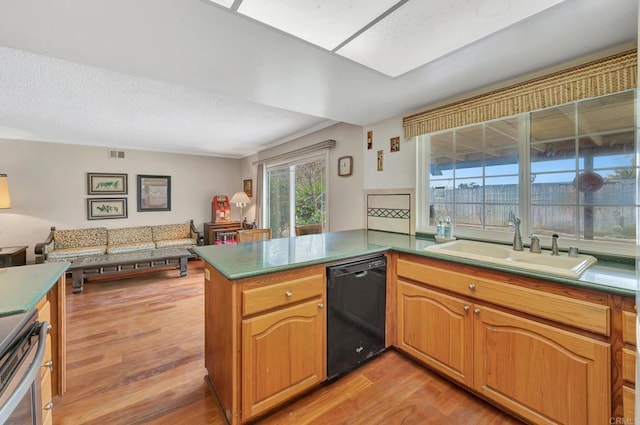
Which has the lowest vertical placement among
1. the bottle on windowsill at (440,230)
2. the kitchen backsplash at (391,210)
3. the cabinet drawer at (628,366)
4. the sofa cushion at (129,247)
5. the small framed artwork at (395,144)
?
the cabinet drawer at (628,366)

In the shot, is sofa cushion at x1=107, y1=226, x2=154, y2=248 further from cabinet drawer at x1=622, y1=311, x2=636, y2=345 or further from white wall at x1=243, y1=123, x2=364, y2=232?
cabinet drawer at x1=622, y1=311, x2=636, y2=345

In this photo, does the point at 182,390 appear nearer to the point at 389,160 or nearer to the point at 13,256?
the point at 389,160

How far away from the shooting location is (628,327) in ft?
3.59

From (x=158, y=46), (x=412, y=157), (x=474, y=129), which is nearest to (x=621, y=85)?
(x=474, y=129)

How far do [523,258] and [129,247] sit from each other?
5292mm

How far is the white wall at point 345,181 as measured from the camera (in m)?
3.10

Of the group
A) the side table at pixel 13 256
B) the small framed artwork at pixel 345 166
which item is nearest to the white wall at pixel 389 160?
the small framed artwork at pixel 345 166

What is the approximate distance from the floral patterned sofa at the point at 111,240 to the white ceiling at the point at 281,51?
2190mm

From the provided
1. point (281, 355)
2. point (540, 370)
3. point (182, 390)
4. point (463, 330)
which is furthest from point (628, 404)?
point (182, 390)

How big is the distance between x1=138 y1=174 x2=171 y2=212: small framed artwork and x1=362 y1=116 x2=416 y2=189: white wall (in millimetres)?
4284

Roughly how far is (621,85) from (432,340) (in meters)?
1.81

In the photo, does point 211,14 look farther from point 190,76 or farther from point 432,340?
point 432,340

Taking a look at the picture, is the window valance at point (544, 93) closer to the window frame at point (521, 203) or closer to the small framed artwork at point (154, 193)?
the window frame at point (521, 203)

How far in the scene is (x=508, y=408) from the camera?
4.73ft
